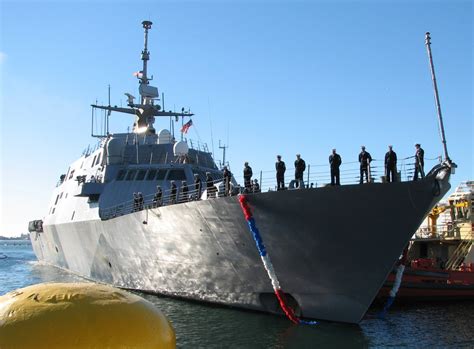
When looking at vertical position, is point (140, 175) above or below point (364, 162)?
above

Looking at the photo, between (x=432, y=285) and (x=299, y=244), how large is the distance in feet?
31.0

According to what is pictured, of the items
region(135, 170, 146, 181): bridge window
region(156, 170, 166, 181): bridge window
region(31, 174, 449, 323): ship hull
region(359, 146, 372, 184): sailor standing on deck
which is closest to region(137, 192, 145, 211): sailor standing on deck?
region(31, 174, 449, 323): ship hull

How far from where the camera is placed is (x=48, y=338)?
79.0 inches

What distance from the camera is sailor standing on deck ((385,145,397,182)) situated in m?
11.2

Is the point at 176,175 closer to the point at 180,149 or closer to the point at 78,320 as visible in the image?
the point at 180,149

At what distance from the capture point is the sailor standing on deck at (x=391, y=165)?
1122 cm

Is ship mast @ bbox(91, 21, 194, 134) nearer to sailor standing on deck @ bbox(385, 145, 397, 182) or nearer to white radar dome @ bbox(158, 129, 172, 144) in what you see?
white radar dome @ bbox(158, 129, 172, 144)

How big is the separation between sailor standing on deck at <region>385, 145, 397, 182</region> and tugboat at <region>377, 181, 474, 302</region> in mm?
8274

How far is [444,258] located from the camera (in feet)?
82.2

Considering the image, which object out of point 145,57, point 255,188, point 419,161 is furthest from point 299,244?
point 145,57

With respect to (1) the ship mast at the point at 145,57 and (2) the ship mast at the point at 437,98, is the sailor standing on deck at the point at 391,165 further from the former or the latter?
(1) the ship mast at the point at 145,57

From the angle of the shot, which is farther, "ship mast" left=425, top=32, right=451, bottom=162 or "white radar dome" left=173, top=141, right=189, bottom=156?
"white radar dome" left=173, top=141, right=189, bottom=156

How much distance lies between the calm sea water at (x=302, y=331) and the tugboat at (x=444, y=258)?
2786 mm

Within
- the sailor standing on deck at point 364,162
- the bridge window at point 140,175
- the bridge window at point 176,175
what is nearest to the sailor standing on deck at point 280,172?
the sailor standing on deck at point 364,162
